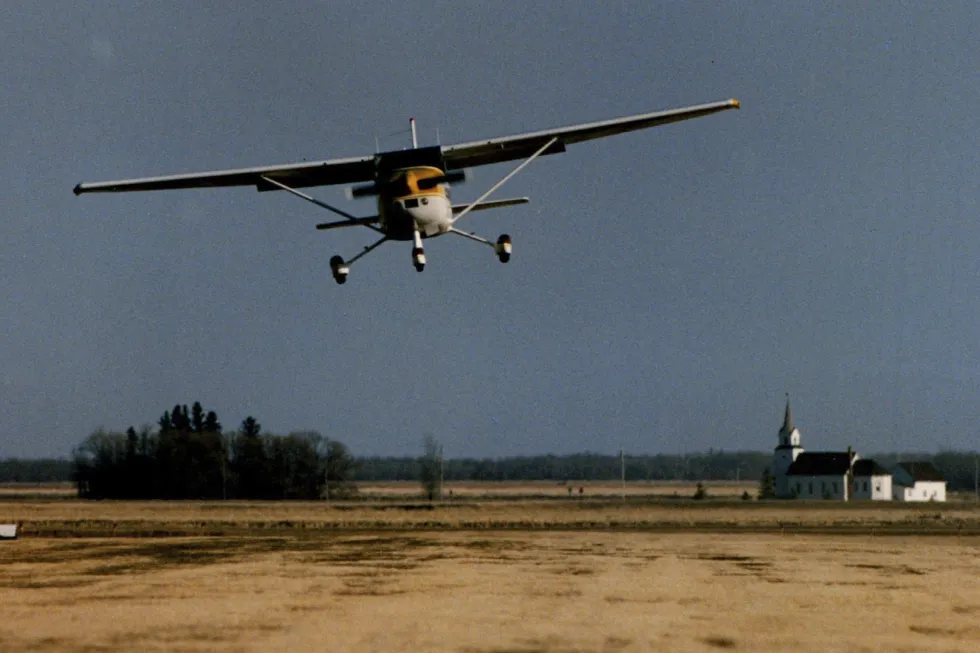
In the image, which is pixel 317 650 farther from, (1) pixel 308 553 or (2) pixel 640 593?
(1) pixel 308 553

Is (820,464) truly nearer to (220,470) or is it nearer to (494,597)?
(220,470)

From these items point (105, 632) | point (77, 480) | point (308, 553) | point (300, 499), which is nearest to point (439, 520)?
point (308, 553)

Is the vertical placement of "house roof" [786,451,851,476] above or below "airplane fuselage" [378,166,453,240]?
below

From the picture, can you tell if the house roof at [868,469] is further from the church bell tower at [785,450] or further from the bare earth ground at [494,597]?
the bare earth ground at [494,597]

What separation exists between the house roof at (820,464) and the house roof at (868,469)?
5.87 ft

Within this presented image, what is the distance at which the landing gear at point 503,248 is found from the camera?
3120 centimetres

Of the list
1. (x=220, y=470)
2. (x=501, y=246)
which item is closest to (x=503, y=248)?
(x=501, y=246)

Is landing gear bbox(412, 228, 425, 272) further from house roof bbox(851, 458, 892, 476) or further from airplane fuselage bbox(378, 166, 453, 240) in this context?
house roof bbox(851, 458, 892, 476)

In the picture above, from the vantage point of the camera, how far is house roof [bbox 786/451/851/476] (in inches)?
4471

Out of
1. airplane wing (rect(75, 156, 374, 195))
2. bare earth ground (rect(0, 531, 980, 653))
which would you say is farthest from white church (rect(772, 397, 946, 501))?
airplane wing (rect(75, 156, 374, 195))

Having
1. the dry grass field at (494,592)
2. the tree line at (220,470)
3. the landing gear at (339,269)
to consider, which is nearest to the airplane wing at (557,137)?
the landing gear at (339,269)

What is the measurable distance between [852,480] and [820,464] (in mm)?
3566

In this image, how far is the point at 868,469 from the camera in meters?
116

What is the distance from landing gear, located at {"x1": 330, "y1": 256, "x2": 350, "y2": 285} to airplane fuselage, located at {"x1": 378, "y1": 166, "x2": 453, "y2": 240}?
1.73 meters
